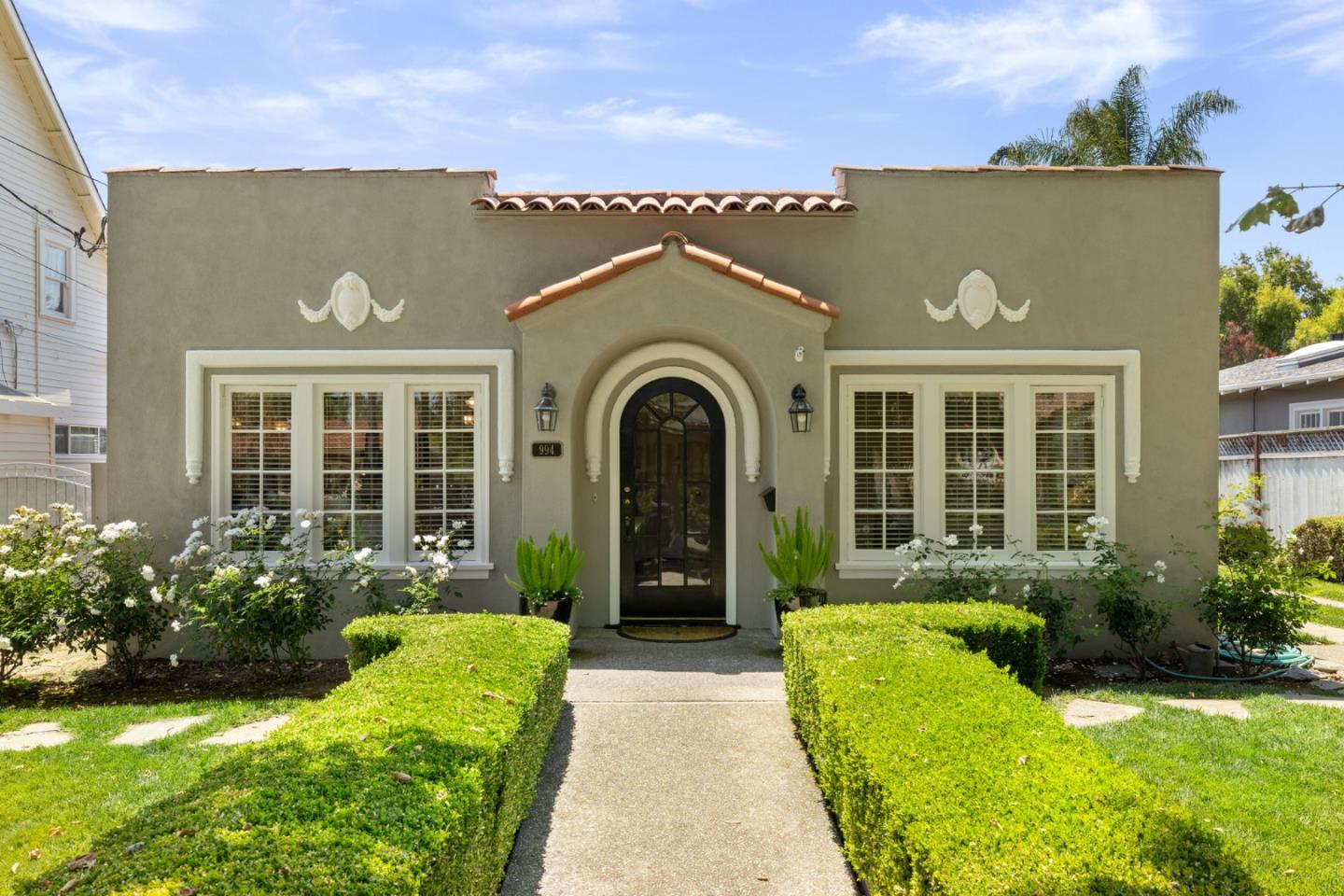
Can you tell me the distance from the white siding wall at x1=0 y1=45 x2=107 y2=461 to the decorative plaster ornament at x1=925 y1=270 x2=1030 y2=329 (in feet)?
43.1

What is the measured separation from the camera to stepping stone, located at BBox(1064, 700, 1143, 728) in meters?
6.63

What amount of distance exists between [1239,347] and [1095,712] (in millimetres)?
37313

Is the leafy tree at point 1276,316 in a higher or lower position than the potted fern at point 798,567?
higher

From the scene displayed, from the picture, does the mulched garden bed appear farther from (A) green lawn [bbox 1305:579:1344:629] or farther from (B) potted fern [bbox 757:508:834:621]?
(A) green lawn [bbox 1305:579:1344:629]

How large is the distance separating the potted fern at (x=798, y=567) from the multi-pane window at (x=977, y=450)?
1.85m

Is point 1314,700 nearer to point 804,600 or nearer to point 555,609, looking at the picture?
point 804,600

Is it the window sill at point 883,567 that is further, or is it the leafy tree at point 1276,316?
the leafy tree at point 1276,316

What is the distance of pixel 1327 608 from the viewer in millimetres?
11977

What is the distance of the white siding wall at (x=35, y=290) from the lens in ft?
47.5

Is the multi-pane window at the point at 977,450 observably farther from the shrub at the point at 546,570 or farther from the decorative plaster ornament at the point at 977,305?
the shrub at the point at 546,570

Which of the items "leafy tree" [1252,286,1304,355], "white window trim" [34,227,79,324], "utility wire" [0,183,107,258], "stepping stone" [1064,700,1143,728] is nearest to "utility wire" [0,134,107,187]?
"utility wire" [0,183,107,258]

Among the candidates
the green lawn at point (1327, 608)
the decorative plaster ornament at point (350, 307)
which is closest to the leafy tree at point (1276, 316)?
the green lawn at point (1327, 608)

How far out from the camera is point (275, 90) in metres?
10.5

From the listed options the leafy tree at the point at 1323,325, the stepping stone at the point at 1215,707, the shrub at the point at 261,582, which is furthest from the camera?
the leafy tree at the point at 1323,325
